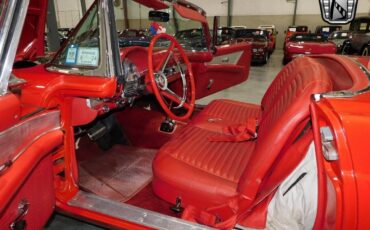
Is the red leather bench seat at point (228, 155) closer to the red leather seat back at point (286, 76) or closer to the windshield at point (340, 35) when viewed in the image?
the red leather seat back at point (286, 76)

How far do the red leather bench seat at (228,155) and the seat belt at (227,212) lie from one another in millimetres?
30

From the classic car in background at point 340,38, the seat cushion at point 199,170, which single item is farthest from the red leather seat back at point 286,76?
the classic car in background at point 340,38

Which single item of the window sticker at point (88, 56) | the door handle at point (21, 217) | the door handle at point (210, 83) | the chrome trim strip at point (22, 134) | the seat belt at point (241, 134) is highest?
the window sticker at point (88, 56)

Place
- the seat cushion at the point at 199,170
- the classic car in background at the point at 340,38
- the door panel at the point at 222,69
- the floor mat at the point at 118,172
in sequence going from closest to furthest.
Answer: the seat cushion at the point at 199,170, the floor mat at the point at 118,172, the door panel at the point at 222,69, the classic car in background at the point at 340,38

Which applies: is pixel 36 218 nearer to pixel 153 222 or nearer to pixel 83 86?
pixel 153 222

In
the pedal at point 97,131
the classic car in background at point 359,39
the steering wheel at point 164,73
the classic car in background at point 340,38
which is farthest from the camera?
the classic car in background at point 340,38

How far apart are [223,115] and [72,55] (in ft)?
4.21

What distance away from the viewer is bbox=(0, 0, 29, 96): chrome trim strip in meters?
1.02

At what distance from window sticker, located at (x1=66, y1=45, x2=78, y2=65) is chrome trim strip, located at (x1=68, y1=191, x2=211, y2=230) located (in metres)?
0.75

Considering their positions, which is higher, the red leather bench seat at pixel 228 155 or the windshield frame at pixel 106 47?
the windshield frame at pixel 106 47

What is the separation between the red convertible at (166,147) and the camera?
0.95 m

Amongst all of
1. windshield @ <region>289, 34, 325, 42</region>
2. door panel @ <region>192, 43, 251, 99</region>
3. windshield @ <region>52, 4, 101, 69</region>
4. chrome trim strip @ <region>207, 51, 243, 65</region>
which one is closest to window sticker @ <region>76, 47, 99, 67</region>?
windshield @ <region>52, 4, 101, 69</region>

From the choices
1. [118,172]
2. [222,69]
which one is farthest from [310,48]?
[118,172]

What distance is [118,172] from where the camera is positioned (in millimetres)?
2281
